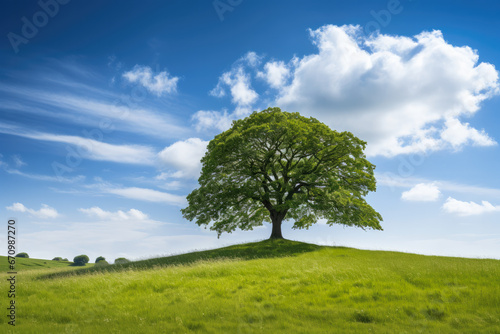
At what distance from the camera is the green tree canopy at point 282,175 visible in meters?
32.9

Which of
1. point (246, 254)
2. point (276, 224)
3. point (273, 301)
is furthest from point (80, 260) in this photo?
point (273, 301)

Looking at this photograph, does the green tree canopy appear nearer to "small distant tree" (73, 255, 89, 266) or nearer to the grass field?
the grass field

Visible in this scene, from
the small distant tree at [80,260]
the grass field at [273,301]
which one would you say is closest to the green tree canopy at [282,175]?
the grass field at [273,301]

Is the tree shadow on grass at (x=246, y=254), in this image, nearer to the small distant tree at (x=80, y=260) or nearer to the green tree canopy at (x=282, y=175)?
the green tree canopy at (x=282, y=175)

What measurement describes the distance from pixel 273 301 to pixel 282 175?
22411 millimetres

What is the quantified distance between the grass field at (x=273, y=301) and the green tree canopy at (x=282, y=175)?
10.6m

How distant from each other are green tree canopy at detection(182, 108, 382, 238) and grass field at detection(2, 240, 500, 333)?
34.8 feet

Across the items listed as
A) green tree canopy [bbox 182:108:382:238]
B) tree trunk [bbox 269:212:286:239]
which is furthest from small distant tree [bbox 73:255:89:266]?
tree trunk [bbox 269:212:286:239]

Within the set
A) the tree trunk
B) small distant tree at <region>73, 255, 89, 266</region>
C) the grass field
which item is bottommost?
small distant tree at <region>73, 255, 89, 266</region>

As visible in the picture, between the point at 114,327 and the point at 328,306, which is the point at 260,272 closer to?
the point at 328,306

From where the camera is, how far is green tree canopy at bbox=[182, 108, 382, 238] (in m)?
32.9

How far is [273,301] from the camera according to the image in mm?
15445

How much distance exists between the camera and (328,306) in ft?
47.2

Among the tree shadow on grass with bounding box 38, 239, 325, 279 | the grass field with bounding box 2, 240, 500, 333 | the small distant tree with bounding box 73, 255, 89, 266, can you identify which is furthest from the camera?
the small distant tree with bounding box 73, 255, 89, 266
